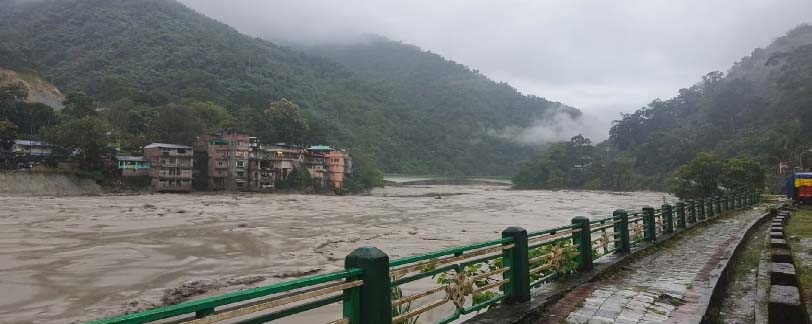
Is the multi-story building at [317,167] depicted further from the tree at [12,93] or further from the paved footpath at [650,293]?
the paved footpath at [650,293]

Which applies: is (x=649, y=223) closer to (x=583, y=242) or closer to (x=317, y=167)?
(x=583, y=242)

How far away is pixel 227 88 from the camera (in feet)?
313

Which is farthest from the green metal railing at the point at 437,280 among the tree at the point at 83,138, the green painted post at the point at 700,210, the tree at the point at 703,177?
the tree at the point at 83,138

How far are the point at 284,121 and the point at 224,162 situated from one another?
1776cm

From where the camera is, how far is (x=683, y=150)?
91562mm

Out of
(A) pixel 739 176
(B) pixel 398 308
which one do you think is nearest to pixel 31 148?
(B) pixel 398 308

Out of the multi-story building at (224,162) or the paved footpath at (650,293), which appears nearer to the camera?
the paved footpath at (650,293)

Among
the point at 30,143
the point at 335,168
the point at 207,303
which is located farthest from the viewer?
the point at 335,168

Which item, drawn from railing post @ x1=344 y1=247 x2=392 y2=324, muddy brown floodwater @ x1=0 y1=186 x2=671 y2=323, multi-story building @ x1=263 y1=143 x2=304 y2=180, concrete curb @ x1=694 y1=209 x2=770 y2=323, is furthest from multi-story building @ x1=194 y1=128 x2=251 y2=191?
railing post @ x1=344 y1=247 x2=392 y2=324

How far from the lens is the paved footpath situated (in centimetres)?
538

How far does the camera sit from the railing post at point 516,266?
5.60 m

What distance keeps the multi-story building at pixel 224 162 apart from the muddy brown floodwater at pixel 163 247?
673 inches

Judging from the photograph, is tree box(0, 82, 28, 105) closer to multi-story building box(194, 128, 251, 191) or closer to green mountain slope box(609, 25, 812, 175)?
multi-story building box(194, 128, 251, 191)

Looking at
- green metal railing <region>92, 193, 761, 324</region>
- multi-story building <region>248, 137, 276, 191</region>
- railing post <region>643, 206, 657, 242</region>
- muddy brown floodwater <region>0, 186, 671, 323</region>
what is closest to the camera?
green metal railing <region>92, 193, 761, 324</region>
